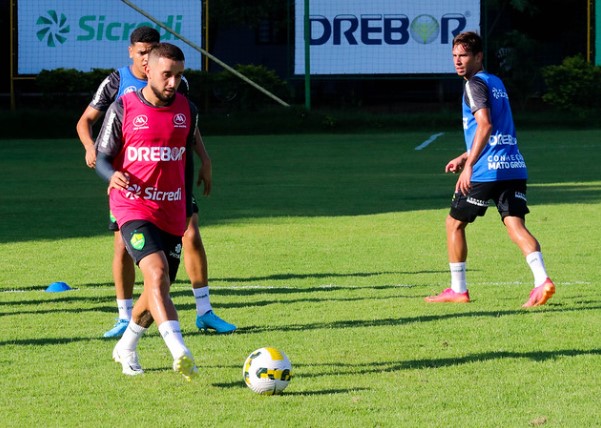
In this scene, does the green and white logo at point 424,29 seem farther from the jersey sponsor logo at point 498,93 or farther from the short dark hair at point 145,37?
the short dark hair at point 145,37

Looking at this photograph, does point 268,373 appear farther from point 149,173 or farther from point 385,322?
point 385,322

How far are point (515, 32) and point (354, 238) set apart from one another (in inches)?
959

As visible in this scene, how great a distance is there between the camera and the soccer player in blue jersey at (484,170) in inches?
365

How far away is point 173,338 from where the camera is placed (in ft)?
21.8

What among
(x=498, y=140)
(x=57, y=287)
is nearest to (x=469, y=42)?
(x=498, y=140)

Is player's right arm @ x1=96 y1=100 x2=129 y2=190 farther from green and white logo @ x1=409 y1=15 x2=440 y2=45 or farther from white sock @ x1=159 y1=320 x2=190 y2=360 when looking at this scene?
green and white logo @ x1=409 y1=15 x2=440 y2=45

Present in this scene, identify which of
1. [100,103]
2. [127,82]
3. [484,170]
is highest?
[127,82]

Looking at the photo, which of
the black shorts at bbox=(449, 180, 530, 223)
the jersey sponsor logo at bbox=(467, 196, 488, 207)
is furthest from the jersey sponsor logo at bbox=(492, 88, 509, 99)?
the jersey sponsor logo at bbox=(467, 196, 488, 207)

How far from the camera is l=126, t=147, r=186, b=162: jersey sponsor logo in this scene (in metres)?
6.96

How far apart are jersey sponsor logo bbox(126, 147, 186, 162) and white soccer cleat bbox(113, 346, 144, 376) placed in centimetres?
107

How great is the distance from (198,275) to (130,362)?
1692 millimetres

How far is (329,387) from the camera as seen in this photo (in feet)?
22.0

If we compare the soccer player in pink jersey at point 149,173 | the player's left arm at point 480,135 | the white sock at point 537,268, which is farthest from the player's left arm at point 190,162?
the white sock at point 537,268

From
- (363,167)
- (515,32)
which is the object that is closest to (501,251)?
(363,167)
